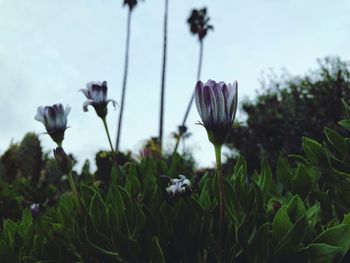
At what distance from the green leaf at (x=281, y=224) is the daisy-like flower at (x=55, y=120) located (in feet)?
4.58

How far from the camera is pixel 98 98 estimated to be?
134 inches

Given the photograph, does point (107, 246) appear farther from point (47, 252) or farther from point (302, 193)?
point (302, 193)

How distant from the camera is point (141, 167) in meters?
3.47

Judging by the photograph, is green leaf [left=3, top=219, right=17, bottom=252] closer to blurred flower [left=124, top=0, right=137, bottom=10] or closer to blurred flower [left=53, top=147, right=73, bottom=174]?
blurred flower [left=53, top=147, right=73, bottom=174]

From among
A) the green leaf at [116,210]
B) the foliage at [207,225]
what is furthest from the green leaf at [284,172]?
the green leaf at [116,210]

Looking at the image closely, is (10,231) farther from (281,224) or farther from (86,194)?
(281,224)

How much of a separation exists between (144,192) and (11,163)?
7.59 metres

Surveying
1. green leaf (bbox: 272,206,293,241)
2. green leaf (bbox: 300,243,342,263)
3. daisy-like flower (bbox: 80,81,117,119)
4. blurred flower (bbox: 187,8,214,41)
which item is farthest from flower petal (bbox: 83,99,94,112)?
blurred flower (bbox: 187,8,214,41)

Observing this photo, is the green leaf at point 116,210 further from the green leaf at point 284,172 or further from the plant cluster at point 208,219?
the green leaf at point 284,172

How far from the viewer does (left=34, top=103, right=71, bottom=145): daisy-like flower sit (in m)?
3.00

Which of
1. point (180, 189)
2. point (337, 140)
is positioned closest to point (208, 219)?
point (180, 189)

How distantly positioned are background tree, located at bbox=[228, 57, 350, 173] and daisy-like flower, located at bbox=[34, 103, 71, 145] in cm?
1059

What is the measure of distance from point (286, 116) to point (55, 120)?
14.1m

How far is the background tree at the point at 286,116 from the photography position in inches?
563
